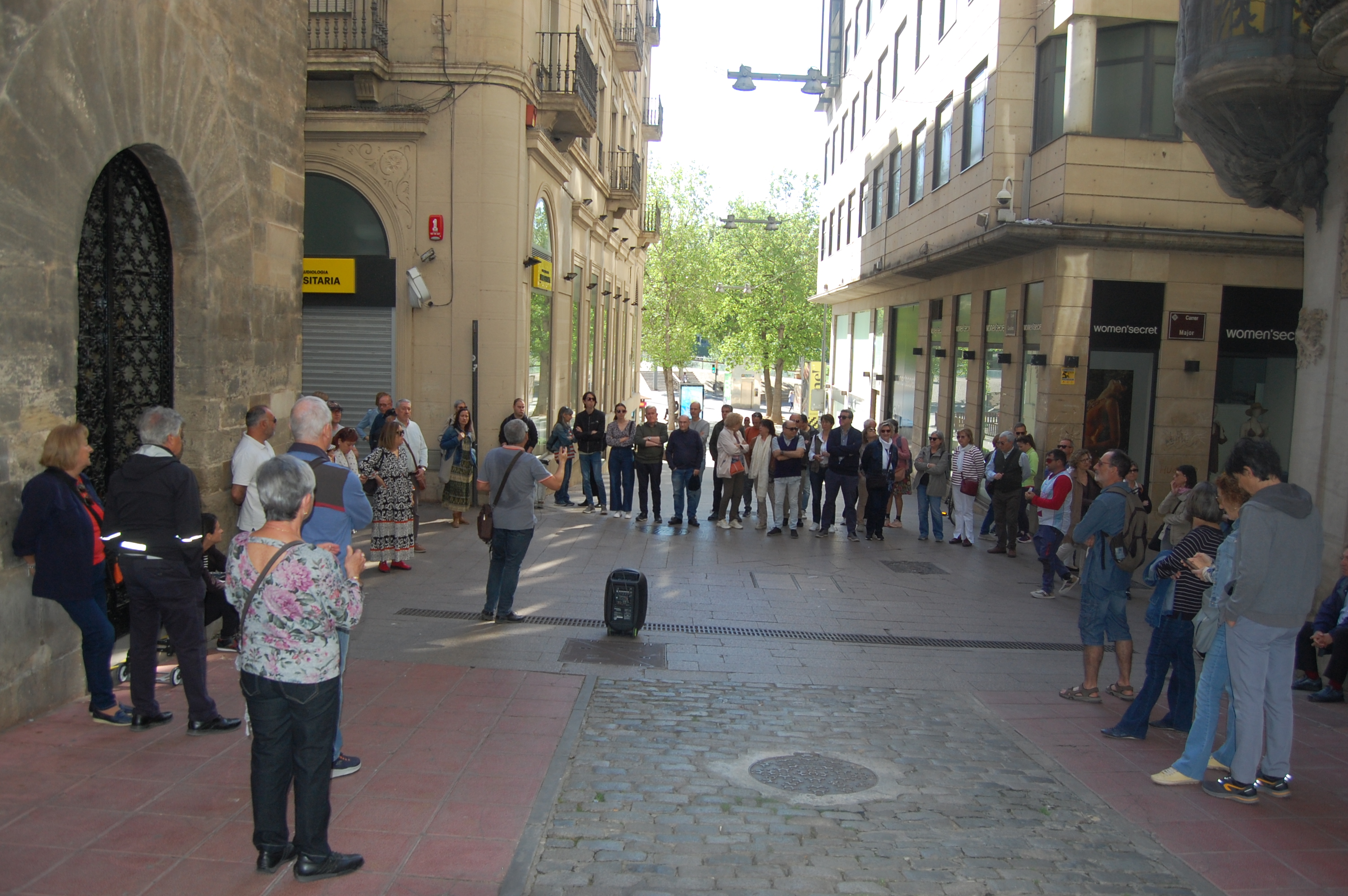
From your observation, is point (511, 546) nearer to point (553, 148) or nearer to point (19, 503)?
point (19, 503)

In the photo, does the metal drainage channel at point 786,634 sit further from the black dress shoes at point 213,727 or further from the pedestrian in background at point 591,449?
the pedestrian in background at point 591,449

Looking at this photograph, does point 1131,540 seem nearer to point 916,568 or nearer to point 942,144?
point 916,568

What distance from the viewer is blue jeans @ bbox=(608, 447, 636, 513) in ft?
50.6

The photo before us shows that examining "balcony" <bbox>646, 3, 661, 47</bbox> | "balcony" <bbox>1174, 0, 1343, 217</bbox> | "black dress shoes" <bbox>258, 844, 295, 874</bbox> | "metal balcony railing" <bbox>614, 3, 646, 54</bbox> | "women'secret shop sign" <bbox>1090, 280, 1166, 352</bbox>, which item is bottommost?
"black dress shoes" <bbox>258, 844, 295, 874</bbox>

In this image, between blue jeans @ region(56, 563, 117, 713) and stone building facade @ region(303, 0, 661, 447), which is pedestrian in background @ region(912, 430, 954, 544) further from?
blue jeans @ region(56, 563, 117, 713)

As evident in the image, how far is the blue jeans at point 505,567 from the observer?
8.70 m

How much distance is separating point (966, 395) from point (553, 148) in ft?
31.3

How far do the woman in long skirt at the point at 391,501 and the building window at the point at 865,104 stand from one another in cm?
2303

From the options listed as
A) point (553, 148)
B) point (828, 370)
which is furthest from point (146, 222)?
point (828, 370)

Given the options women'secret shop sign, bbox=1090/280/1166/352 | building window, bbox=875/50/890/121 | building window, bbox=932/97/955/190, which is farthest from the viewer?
building window, bbox=875/50/890/121

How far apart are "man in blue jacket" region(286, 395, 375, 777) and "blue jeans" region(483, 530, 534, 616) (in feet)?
10.5

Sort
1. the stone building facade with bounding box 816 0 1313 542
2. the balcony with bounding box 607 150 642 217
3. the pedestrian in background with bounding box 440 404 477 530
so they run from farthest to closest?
1. the balcony with bounding box 607 150 642 217
2. the stone building facade with bounding box 816 0 1313 542
3. the pedestrian in background with bounding box 440 404 477 530

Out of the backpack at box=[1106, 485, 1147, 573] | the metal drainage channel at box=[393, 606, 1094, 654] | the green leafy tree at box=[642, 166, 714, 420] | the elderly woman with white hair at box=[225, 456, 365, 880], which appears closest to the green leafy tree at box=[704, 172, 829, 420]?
the green leafy tree at box=[642, 166, 714, 420]

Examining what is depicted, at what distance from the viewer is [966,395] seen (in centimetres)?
2066
